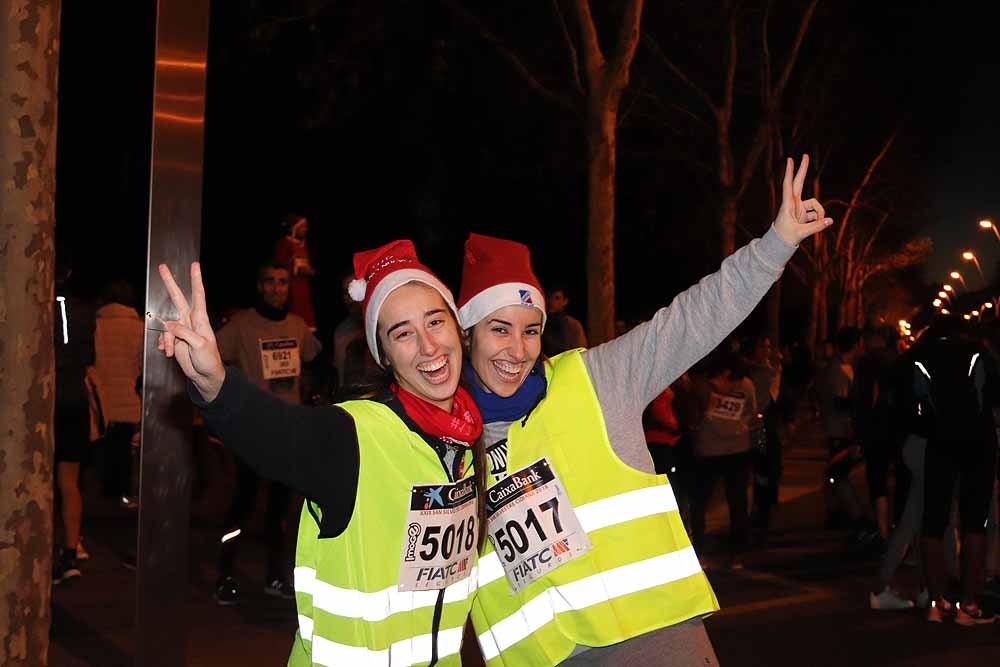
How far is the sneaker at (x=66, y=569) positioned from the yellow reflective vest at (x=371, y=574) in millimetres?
6291

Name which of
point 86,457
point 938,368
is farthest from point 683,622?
point 86,457

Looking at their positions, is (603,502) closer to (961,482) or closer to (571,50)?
(961,482)

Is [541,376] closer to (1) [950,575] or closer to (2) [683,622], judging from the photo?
(2) [683,622]

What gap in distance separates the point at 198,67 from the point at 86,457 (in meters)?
5.06

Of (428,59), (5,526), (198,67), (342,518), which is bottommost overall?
(5,526)

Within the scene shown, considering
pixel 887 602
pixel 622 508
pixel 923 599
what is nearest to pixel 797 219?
pixel 622 508

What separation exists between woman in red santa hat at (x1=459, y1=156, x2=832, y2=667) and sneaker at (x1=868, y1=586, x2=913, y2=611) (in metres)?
5.92

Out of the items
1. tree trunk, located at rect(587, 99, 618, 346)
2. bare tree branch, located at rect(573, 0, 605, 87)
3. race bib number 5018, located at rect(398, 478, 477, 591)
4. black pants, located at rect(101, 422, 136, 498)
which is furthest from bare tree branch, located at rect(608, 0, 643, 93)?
race bib number 5018, located at rect(398, 478, 477, 591)

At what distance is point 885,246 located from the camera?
69.1 m

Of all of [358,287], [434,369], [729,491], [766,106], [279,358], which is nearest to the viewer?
[434,369]

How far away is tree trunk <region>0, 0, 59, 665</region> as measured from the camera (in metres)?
4.54

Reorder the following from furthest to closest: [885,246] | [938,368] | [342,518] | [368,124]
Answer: [885,246] → [368,124] → [938,368] → [342,518]

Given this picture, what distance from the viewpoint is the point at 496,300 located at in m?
4.17

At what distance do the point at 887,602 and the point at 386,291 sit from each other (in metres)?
6.76
